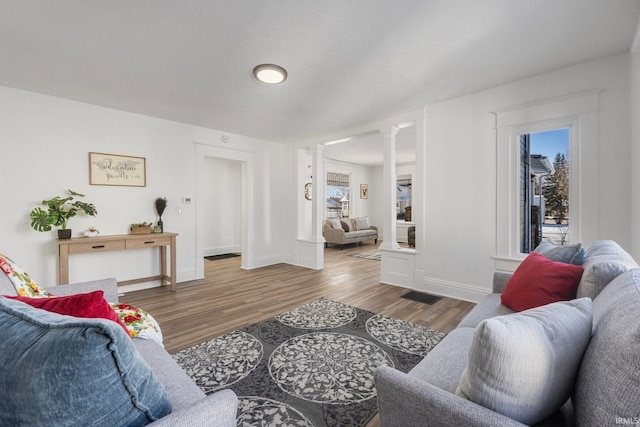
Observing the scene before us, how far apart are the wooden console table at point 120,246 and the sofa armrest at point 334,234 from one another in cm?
442

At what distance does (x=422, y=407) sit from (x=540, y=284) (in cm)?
121

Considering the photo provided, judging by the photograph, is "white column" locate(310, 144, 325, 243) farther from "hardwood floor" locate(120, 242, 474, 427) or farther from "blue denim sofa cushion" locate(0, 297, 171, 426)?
"blue denim sofa cushion" locate(0, 297, 171, 426)

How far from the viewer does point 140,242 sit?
375 cm

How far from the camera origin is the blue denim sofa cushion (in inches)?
22.4

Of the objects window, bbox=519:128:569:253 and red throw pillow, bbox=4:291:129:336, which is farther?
window, bbox=519:128:569:253

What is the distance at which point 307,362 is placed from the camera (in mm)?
2076

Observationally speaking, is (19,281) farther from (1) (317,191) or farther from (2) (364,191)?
(2) (364,191)

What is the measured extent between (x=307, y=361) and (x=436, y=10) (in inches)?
107

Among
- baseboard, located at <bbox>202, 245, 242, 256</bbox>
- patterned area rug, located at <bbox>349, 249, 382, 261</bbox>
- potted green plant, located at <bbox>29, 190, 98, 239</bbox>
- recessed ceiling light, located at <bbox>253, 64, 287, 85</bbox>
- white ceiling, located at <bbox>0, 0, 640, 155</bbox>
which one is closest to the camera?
→ white ceiling, located at <bbox>0, 0, 640, 155</bbox>

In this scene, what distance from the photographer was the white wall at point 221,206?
22.1 feet

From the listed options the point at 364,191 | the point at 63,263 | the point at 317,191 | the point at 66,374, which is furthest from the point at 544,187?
the point at 364,191

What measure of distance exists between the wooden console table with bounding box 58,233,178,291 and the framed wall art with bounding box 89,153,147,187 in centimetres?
79

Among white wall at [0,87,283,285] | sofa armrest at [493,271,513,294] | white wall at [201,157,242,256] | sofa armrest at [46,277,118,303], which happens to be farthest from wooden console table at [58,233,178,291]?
sofa armrest at [493,271,513,294]

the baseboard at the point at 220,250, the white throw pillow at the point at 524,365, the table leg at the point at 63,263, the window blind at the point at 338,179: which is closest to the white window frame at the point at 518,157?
the white throw pillow at the point at 524,365
